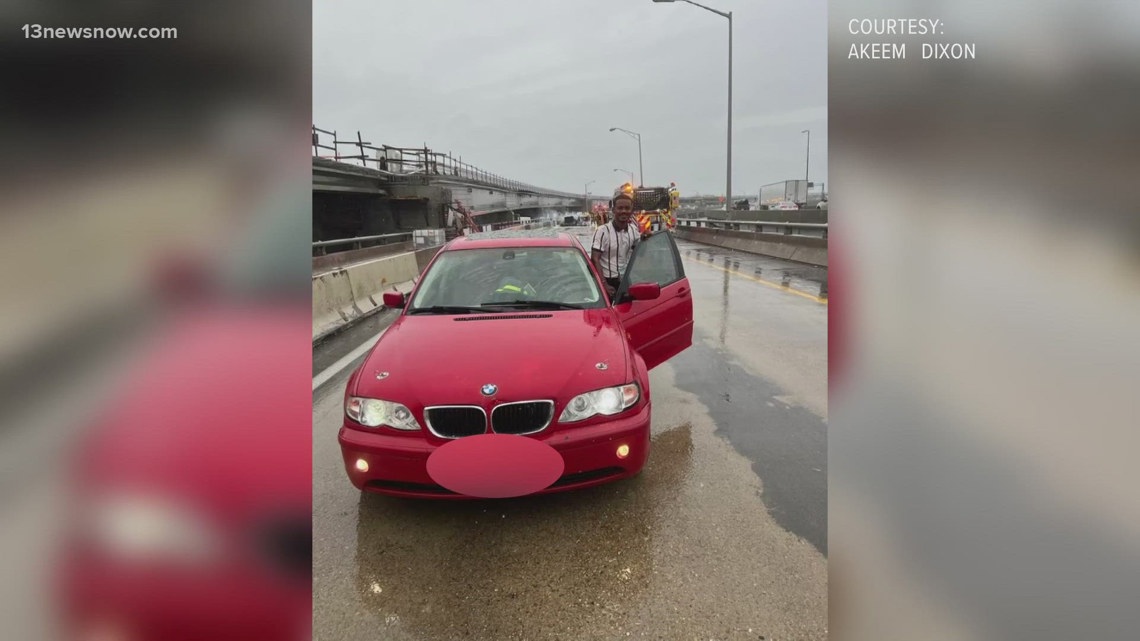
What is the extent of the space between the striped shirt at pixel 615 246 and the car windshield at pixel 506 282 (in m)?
1.32

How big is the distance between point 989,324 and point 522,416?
6.70 ft

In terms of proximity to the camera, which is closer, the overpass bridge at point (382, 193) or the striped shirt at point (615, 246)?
the striped shirt at point (615, 246)

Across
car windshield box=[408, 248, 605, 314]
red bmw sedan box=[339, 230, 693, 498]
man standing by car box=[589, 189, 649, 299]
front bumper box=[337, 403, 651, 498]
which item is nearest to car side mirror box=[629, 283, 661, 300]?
car windshield box=[408, 248, 605, 314]

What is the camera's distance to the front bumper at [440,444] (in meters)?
2.63

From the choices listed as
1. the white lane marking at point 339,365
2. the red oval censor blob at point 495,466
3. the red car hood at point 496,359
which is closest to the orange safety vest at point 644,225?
the red car hood at point 496,359

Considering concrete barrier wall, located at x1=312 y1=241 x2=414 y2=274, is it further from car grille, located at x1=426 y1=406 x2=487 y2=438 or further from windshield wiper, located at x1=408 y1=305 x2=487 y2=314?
car grille, located at x1=426 y1=406 x2=487 y2=438

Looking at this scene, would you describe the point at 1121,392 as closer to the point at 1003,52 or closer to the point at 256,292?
the point at 1003,52

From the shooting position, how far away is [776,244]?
1920 centimetres

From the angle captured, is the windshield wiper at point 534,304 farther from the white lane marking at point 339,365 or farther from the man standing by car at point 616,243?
the man standing by car at point 616,243

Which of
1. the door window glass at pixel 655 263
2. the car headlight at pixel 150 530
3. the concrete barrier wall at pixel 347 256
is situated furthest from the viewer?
the concrete barrier wall at pixel 347 256

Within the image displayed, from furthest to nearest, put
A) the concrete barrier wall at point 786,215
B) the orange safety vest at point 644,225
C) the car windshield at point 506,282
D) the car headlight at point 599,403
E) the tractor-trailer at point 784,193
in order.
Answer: the tractor-trailer at point 784,193 → the concrete barrier wall at point 786,215 → the orange safety vest at point 644,225 → the car windshield at point 506,282 → the car headlight at point 599,403

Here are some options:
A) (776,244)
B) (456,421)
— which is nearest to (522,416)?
(456,421)

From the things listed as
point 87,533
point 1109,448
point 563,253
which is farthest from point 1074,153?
point 563,253

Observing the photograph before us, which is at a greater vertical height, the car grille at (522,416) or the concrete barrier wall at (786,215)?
the concrete barrier wall at (786,215)
